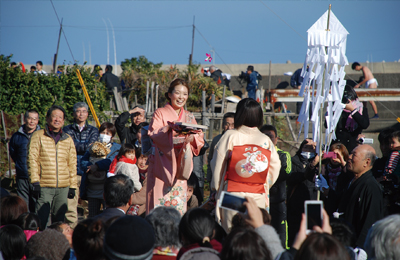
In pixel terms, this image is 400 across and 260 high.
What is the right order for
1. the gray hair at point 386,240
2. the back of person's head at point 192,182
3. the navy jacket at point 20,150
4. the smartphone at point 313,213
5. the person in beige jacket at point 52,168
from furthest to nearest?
the navy jacket at point 20,150, the person in beige jacket at point 52,168, the back of person's head at point 192,182, the smartphone at point 313,213, the gray hair at point 386,240

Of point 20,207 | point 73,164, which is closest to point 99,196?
point 73,164

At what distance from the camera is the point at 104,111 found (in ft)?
33.3

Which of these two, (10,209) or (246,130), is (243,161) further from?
(10,209)

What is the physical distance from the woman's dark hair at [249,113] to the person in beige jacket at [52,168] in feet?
9.59

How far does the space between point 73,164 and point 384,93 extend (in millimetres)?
6647

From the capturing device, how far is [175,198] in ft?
14.3

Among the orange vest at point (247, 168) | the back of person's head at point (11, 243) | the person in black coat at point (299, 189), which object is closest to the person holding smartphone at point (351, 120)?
the person in black coat at point (299, 189)

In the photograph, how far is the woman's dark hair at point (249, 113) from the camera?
3.92 m

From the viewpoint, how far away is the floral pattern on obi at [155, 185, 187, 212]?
4309 millimetres

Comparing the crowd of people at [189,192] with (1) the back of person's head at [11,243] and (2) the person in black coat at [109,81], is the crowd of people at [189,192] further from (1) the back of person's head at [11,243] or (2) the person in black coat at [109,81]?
(2) the person in black coat at [109,81]

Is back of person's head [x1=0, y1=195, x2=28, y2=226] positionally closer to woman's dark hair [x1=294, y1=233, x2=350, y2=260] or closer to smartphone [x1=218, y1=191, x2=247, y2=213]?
smartphone [x1=218, y1=191, x2=247, y2=213]

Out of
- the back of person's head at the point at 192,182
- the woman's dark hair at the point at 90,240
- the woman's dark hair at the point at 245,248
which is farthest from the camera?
the back of person's head at the point at 192,182

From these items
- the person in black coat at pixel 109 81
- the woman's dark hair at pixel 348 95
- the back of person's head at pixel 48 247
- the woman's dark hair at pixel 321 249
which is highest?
the person in black coat at pixel 109 81

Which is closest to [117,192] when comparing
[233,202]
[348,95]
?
[233,202]
